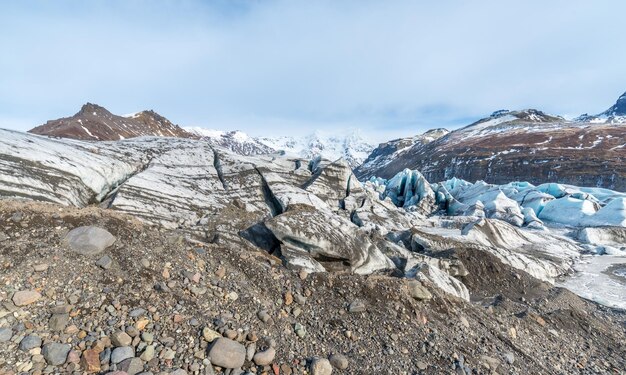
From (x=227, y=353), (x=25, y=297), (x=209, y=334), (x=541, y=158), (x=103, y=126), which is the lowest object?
(x=227, y=353)

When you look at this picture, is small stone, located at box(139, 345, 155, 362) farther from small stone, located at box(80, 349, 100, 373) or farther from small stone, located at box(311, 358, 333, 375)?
small stone, located at box(311, 358, 333, 375)

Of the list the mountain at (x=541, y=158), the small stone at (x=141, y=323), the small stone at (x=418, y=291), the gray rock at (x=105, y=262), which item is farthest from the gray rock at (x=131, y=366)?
the mountain at (x=541, y=158)

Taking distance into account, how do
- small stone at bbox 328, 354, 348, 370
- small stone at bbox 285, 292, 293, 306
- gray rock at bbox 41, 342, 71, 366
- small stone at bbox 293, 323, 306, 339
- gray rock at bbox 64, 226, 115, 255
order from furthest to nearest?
small stone at bbox 285, 292, 293, 306 < gray rock at bbox 64, 226, 115, 255 < small stone at bbox 293, 323, 306, 339 < small stone at bbox 328, 354, 348, 370 < gray rock at bbox 41, 342, 71, 366

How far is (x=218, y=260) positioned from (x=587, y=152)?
129 metres

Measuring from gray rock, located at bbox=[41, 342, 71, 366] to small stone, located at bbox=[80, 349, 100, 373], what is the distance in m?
0.22

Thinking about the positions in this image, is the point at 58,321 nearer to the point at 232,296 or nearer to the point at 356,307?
the point at 232,296

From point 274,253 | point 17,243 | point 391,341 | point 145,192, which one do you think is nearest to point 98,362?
point 17,243

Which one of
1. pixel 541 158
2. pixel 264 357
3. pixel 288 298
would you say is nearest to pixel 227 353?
pixel 264 357

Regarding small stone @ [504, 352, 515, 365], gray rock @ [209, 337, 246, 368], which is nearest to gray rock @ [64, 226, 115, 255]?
gray rock @ [209, 337, 246, 368]

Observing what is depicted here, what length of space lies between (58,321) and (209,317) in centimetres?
208

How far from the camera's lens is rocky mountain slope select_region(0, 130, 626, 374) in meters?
4.70

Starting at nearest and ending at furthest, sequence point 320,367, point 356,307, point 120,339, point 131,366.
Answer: point 131,366 < point 120,339 < point 320,367 < point 356,307

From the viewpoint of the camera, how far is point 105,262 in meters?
5.88

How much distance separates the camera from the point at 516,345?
782cm
